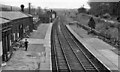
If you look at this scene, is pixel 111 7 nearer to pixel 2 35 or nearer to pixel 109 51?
pixel 109 51

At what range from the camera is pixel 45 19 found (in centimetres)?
5512

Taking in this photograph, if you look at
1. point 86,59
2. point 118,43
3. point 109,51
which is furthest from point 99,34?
point 86,59

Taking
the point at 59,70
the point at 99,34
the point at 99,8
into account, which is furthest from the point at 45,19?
the point at 59,70

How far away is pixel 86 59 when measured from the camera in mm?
15203

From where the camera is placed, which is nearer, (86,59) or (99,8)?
(86,59)

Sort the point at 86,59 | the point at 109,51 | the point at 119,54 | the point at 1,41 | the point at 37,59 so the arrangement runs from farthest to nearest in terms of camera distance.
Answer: the point at 109,51 < the point at 119,54 < the point at 86,59 < the point at 37,59 < the point at 1,41

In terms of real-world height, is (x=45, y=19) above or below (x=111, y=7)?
below

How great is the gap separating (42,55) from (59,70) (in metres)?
3.43

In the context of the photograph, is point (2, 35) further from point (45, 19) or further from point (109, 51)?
point (45, 19)

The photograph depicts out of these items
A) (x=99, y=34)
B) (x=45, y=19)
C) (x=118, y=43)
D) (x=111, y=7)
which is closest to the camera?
(x=118, y=43)

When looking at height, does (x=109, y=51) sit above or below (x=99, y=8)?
below

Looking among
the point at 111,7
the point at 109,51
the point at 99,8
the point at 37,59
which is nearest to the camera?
the point at 37,59

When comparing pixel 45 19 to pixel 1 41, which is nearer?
pixel 1 41

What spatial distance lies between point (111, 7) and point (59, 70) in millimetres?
41598
